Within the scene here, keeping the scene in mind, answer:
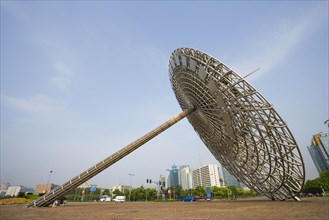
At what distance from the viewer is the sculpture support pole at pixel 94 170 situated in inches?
1012

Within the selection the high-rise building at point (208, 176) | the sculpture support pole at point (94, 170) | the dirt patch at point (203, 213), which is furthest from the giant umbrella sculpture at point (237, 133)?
the high-rise building at point (208, 176)

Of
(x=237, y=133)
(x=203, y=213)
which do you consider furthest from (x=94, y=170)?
(x=237, y=133)

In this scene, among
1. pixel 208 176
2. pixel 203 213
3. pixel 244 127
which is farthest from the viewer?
pixel 208 176

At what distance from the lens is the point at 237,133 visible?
2219 cm

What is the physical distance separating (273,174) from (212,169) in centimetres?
17742

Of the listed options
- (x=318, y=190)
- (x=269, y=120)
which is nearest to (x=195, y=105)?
(x=269, y=120)

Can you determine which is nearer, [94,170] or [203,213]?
[203,213]

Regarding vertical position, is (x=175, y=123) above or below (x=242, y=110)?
above

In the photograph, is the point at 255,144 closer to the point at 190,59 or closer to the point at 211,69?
the point at 211,69

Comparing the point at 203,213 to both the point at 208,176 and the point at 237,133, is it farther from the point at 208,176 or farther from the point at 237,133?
the point at 208,176

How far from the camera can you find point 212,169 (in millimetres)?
187875

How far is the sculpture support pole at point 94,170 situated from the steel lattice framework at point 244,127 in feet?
28.7

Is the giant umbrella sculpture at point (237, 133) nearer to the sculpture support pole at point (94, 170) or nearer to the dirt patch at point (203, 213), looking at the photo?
the sculpture support pole at point (94, 170)

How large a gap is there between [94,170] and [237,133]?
67.8ft
